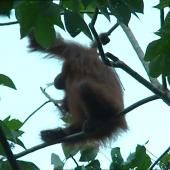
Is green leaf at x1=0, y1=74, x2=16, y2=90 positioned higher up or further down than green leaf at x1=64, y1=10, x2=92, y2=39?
further down

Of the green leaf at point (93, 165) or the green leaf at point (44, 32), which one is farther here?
the green leaf at point (93, 165)

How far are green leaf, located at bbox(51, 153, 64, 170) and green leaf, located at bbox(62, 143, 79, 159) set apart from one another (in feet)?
0.22

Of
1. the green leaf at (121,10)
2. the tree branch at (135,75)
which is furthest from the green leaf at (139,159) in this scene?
the green leaf at (121,10)

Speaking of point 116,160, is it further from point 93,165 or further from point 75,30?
point 75,30

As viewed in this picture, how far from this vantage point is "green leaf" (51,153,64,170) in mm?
2222

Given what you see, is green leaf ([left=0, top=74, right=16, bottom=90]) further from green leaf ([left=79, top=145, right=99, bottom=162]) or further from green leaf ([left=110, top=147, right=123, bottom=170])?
green leaf ([left=79, top=145, right=99, bottom=162])

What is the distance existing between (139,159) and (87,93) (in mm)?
735

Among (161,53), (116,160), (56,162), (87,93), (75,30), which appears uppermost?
(75,30)

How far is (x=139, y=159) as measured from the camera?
1.92 m

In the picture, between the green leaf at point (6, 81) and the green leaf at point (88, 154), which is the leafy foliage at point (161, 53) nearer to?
the green leaf at point (6, 81)

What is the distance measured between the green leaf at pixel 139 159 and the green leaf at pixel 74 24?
2.61 feet

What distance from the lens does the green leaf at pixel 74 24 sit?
1.25m

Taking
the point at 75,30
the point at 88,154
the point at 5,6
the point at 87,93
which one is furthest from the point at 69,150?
the point at 5,6

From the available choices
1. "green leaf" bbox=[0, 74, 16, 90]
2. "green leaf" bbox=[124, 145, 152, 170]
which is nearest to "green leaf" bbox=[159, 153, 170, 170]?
"green leaf" bbox=[124, 145, 152, 170]
